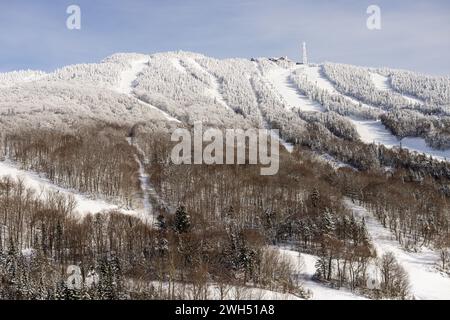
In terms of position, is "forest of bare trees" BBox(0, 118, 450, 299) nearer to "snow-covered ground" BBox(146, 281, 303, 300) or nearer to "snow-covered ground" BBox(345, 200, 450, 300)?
"snow-covered ground" BBox(146, 281, 303, 300)

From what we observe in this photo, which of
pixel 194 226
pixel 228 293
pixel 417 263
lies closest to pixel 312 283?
pixel 228 293

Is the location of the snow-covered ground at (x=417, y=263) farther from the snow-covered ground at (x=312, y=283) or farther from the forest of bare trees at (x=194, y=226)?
the snow-covered ground at (x=312, y=283)

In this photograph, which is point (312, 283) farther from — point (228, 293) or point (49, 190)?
point (49, 190)

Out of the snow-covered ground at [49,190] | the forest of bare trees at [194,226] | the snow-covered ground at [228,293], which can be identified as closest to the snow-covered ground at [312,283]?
the forest of bare trees at [194,226]
